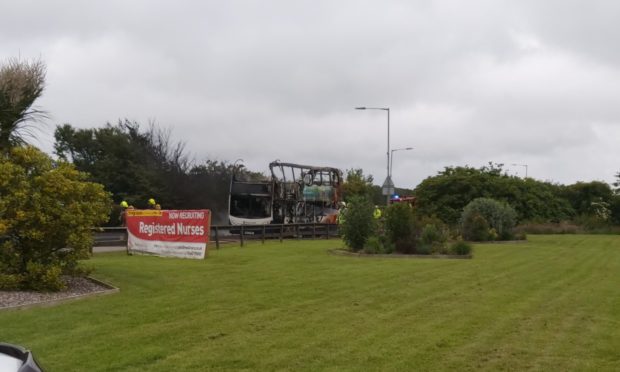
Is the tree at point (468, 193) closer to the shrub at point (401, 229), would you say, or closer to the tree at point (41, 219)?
the shrub at point (401, 229)

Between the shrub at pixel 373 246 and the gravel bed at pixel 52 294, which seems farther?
the shrub at pixel 373 246

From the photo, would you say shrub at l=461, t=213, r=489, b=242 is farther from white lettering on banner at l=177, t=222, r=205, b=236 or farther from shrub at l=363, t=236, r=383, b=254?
white lettering on banner at l=177, t=222, r=205, b=236

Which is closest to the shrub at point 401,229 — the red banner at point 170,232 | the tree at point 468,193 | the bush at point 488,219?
the red banner at point 170,232

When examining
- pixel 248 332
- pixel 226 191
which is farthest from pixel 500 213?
pixel 248 332

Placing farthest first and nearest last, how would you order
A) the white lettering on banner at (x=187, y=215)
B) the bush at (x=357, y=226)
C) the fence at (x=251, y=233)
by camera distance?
the fence at (x=251, y=233)
the bush at (x=357, y=226)
the white lettering on banner at (x=187, y=215)

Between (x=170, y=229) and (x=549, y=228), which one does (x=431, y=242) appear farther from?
(x=549, y=228)

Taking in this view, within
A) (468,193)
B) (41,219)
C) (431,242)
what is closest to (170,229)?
(431,242)

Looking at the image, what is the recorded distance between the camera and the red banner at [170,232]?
18.6 m

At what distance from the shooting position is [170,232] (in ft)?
63.9

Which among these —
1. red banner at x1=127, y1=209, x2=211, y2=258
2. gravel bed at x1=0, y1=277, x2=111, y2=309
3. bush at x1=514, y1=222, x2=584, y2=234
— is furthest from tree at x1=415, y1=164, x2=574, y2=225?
gravel bed at x1=0, y1=277, x2=111, y2=309

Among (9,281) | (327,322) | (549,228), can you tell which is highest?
(549,228)

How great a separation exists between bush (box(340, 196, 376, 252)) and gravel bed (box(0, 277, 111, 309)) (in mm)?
11183

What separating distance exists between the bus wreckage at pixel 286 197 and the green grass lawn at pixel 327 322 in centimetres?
1673

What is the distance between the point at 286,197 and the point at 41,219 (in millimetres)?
22190
